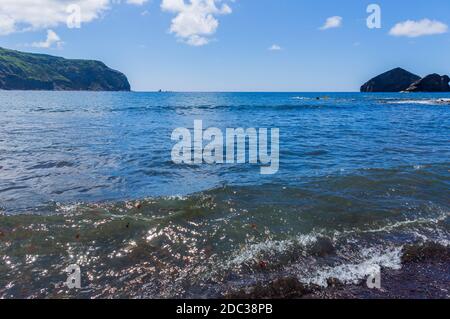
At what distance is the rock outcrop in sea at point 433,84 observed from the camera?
186m

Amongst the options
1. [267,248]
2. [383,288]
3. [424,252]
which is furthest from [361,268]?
[267,248]

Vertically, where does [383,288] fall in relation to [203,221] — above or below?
below

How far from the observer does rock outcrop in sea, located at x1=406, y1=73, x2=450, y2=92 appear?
186m

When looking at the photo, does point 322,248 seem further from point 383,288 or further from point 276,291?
point 276,291

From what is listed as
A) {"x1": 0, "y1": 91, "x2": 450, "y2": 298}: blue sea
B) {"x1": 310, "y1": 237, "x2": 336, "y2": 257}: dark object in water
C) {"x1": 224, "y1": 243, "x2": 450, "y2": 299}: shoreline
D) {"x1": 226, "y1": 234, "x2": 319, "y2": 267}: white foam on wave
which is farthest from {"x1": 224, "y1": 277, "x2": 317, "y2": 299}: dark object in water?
{"x1": 310, "y1": 237, "x2": 336, "y2": 257}: dark object in water

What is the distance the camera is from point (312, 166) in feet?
52.5

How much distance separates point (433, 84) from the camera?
18675cm

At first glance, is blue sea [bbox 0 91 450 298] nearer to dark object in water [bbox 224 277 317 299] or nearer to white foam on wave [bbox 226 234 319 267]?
white foam on wave [bbox 226 234 319 267]

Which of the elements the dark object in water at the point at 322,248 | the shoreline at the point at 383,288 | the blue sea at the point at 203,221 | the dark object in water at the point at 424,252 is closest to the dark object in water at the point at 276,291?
the shoreline at the point at 383,288

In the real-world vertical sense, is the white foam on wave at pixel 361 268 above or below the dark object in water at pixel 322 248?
below

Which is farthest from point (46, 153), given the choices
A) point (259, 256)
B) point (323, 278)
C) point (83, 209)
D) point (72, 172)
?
point (323, 278)

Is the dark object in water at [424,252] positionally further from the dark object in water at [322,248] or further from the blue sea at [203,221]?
the dark object in water at [322,248]

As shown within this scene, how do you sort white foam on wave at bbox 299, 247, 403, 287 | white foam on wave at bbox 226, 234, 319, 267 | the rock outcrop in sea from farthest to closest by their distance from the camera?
the rock outcrop in sea, white foam on wave at bbox 226, 234, 319, 267, white foam on wave at bbox 299, 247, 403, 287
